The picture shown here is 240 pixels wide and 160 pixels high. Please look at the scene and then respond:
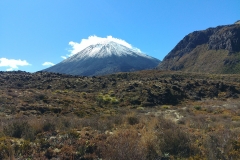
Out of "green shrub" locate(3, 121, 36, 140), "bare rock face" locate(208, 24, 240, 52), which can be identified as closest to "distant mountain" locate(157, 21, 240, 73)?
"bare rock face" locate(208, 24, 240, 52)

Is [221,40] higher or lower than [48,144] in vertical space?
higher

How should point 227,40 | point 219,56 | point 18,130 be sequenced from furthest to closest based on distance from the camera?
1. point 227,40
2. point 219,56
3. point 18,130

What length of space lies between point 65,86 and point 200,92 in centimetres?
2577

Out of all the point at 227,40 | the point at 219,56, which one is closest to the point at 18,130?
the point at 219,56

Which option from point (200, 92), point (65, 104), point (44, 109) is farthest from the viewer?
point (200, 92)

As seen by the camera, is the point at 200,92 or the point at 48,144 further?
the point at 200,92

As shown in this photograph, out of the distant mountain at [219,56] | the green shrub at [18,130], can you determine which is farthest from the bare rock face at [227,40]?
the green shrub at [18,130]

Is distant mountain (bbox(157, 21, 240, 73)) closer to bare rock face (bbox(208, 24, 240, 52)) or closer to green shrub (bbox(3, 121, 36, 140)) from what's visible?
bare rock face (bbox(208, 24, 240, 52))

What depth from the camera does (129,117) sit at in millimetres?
12898

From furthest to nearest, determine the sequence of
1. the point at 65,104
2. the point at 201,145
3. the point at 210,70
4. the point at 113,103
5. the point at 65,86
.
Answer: the point at 210,70 → the point at 65,86 → the point at 113,103 → the point at 65,104 → the point at 201,145

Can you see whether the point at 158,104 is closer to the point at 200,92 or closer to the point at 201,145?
the point at 200,92

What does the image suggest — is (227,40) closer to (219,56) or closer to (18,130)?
(219,56)

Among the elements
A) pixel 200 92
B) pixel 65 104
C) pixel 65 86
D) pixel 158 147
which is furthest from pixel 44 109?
pixel 200 92

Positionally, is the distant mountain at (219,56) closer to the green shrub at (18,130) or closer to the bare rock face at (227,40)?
the bare rock face at (227,40)
